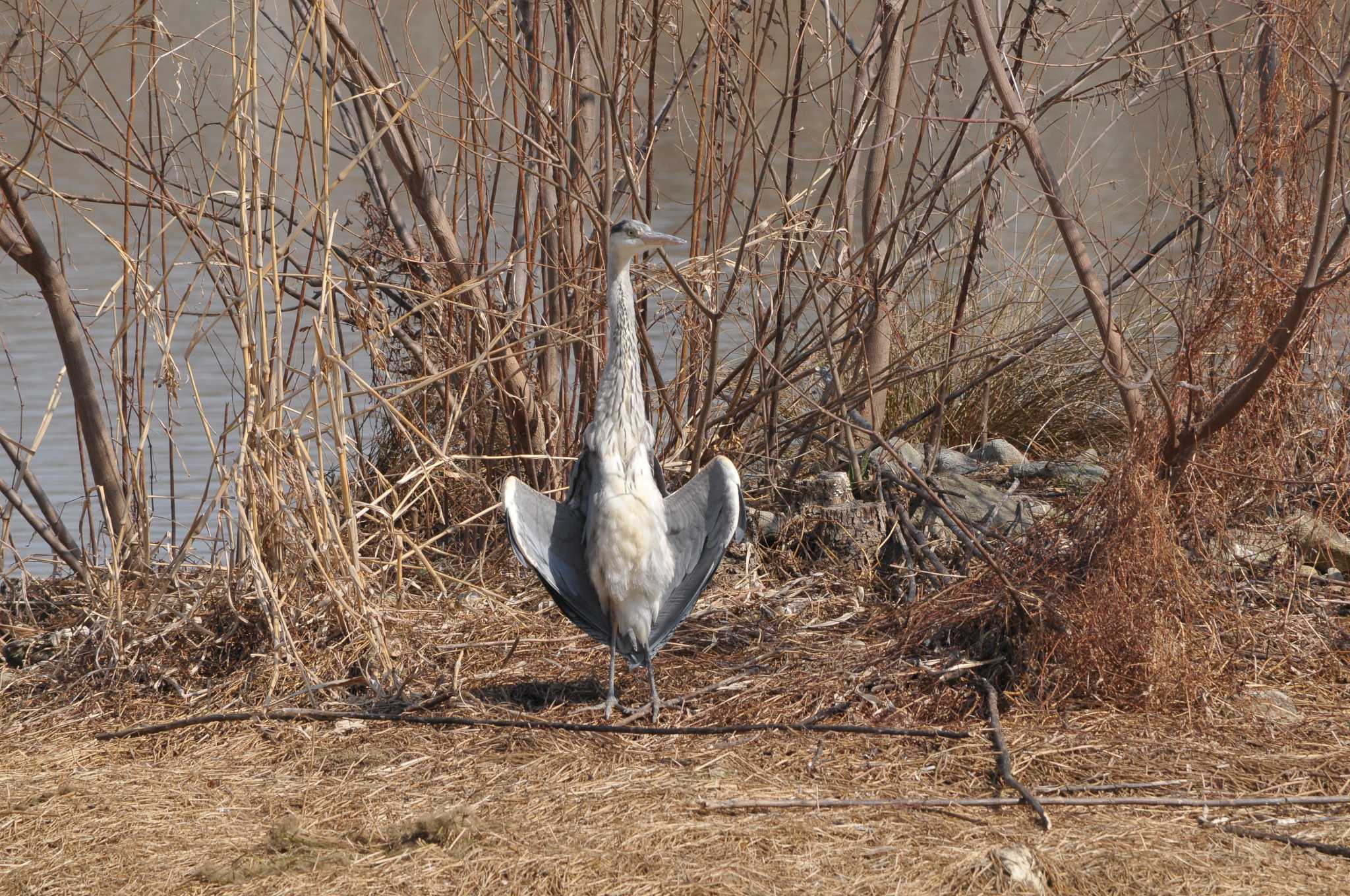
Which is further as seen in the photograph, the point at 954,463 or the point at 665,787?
the point at 954,463

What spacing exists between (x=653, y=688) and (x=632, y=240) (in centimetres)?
127

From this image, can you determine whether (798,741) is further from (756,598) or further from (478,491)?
(478,491)

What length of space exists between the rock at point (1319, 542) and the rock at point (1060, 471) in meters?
0.83

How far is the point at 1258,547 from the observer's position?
4234mm

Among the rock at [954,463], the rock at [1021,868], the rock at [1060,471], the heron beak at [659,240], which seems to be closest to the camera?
the rock at [1021,868]

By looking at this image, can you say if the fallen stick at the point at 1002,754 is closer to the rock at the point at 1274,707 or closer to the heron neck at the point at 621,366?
the rock at the point at 1274,707

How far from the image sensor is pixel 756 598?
450 centimetres

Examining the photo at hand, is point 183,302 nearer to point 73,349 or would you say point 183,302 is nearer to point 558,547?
point 73,349

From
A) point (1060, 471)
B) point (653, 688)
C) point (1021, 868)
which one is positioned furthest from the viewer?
point (1060, 471)

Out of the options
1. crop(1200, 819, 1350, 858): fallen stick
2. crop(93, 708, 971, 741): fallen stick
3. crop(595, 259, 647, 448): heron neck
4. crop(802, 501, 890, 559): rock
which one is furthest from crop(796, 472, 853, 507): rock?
crop(1200, 819, 1350, 858): fallen stick

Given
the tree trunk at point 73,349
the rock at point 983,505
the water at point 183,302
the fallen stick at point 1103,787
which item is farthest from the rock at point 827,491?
the tree trunk at point 73,349

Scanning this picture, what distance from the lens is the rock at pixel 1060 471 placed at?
16.7 feet

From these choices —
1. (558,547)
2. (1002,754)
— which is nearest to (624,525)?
(558,547)

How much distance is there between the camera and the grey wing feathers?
12.2ft
